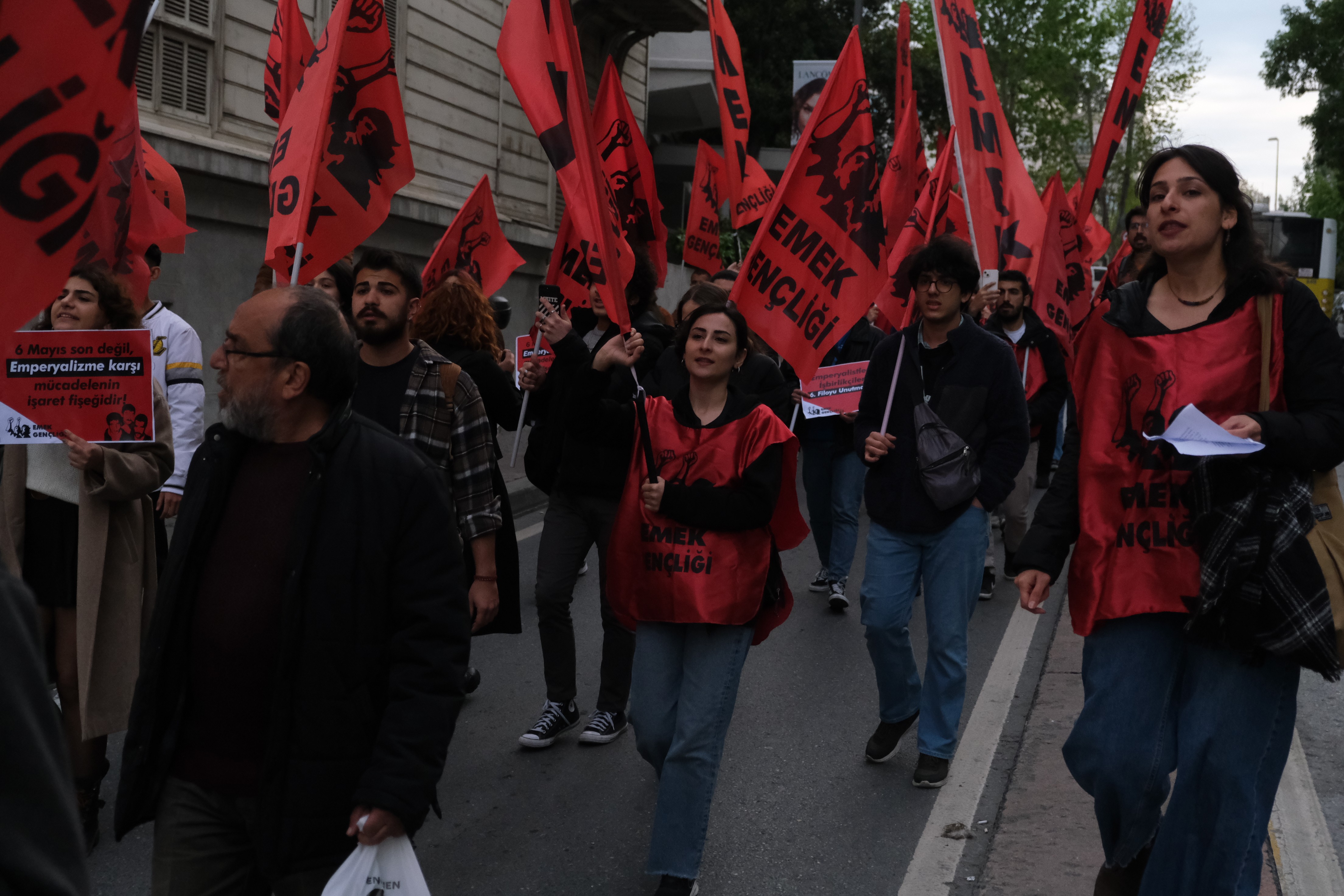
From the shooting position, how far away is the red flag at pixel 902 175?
938cm

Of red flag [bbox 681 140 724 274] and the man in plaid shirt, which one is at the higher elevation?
red flag [bbox 681 140 724 274]

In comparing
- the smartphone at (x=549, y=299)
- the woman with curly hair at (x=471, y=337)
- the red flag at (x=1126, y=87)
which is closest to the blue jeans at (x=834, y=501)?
the smartphone at (x=549, y=299)

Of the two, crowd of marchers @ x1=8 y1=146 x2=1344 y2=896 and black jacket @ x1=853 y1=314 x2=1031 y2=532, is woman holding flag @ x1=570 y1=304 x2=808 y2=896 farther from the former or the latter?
black jacket @ x1=853 y1=314 x2=1031 y2=532

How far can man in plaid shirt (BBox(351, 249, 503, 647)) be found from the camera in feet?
14.4

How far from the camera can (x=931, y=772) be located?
4.80 m

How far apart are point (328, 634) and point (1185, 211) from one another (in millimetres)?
2167

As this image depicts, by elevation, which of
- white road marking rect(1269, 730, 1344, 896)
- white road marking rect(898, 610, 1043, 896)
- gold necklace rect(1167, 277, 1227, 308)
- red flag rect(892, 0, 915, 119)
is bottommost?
white road marking rect(898, 610, 1043, 896)

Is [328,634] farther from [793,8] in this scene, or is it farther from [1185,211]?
[793,8]

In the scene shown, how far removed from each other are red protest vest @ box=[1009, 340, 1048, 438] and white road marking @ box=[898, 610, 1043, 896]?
1.73 meters

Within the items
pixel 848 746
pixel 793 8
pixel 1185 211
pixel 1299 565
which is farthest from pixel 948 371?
pixel 793 8

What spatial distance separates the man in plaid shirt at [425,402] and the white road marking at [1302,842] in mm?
2497

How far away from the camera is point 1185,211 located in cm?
316

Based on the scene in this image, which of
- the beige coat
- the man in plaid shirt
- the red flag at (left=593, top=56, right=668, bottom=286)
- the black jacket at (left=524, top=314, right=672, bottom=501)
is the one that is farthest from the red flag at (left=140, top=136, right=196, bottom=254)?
the red flag at (left=593, top=56, right=668, bottom=286)

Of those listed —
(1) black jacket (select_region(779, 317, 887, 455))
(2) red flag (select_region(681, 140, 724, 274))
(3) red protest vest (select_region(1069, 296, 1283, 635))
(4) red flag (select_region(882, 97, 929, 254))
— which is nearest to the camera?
(3) red protest vest (select_region(1069, 296, 1283, 635))
